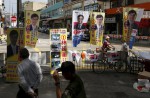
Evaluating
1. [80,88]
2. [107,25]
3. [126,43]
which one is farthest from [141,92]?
[107,25]

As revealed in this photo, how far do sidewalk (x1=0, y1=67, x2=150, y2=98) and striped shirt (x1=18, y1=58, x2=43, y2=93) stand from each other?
4570mm

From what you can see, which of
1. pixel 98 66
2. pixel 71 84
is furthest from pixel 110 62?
pixel 71 84

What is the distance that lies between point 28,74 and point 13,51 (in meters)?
7.04

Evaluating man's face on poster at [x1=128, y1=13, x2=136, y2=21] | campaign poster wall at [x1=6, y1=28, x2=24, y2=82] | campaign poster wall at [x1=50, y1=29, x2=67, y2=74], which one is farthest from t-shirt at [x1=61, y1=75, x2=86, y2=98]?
man's face on poster at [x1=128, y1=13, x2=136, y2=21]

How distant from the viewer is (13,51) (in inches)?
531

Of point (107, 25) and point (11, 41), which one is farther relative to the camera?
point (107, 25)

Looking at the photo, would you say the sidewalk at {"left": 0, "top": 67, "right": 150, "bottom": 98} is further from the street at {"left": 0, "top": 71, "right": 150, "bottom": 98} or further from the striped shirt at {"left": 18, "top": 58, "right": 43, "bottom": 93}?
the striped shirt at {"left": 18, "top": 58, "right": 43, "bottom": 93}

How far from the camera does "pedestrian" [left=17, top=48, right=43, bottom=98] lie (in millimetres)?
6488

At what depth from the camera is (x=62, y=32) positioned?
15.6 m

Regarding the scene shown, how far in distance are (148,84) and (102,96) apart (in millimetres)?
2021

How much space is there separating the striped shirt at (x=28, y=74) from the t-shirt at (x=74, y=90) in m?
2.32

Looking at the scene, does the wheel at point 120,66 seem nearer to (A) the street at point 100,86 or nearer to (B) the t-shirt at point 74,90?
(A) the street at point 100,86

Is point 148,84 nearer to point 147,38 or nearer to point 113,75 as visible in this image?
point 113,75

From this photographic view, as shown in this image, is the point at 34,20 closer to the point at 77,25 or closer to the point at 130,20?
the point at 77,25
